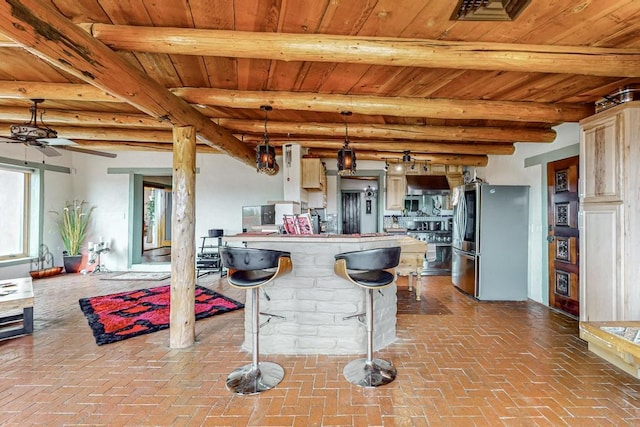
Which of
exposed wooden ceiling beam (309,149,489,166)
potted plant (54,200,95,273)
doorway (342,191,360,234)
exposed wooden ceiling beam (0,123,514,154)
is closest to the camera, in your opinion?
exposed wooden ceiling beam (0,123,514,154)

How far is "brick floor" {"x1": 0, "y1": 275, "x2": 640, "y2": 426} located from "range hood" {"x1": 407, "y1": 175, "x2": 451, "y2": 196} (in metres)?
3.61

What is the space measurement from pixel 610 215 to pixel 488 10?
2.31m

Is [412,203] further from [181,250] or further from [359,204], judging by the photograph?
[181,250]

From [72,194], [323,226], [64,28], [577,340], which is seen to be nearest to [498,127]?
[577,340]

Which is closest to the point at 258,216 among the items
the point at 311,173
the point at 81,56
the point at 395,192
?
the point at 311,173

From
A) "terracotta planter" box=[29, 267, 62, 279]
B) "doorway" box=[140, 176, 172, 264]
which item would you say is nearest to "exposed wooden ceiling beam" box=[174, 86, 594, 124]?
"terracotta planter" box=[29, 267, 62, 279]

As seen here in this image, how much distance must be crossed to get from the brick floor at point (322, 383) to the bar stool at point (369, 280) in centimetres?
9

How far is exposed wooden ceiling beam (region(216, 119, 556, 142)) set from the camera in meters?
4.39

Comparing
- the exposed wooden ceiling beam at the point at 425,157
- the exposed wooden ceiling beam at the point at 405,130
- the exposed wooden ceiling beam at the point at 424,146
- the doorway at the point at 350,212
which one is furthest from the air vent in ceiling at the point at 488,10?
the doorway at the point at 350,212

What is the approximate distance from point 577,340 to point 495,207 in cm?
214

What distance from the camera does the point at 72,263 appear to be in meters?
6.52

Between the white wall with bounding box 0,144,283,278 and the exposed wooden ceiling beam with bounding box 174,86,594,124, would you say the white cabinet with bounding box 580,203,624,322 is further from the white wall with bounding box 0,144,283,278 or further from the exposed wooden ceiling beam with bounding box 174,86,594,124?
the white wall with bounding box 0,144,283,278

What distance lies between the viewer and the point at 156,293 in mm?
4945

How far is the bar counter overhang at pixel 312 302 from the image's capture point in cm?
285
